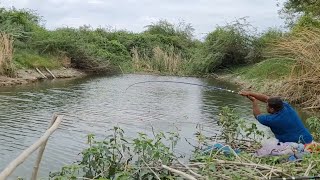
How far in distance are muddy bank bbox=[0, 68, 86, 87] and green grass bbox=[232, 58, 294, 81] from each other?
361 inches

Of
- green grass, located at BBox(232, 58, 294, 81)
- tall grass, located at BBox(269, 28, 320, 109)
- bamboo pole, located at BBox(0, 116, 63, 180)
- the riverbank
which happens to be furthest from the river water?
bamboo pole, located at BBox(0, 116, 63, 180)

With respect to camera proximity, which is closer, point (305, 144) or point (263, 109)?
point (305, 144)

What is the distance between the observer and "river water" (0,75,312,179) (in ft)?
29.7

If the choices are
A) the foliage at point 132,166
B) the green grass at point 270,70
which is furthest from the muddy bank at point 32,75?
the foliage at point 132,166

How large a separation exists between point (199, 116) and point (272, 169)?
824cm

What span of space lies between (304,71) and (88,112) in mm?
6951

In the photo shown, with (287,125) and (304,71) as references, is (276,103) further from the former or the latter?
(304,71)

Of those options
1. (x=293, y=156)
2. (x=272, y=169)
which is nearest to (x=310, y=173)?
(x=272, y=169)

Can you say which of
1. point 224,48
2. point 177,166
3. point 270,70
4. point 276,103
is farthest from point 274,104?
point 224,48

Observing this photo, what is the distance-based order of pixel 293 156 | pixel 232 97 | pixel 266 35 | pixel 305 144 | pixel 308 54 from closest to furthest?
pixel 293 156
pixel 305 144
pixel 308 54
pixel 232 97
pixel 266 35

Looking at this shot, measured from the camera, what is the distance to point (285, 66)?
2034 centimetres

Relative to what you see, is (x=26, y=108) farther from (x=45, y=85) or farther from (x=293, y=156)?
(x=293, y=156)

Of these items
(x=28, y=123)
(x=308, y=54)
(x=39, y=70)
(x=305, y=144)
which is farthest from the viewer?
(x=39, y=70)

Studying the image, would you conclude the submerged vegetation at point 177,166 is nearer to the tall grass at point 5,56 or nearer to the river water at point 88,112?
the river water at point 88,112
